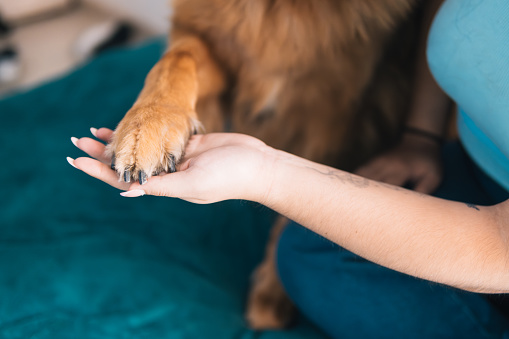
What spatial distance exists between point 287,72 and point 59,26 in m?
2.67

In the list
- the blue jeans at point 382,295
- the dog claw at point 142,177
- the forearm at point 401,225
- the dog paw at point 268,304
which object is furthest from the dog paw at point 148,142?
the dog paw at point 268,304

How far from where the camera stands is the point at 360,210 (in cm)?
64

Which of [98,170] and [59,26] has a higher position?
[98,170]

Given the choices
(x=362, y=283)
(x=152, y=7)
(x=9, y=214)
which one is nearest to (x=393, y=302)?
(x=362, y=283)

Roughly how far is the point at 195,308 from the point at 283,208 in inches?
19.5

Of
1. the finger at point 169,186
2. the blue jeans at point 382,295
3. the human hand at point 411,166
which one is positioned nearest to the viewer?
the finger at point 169,186

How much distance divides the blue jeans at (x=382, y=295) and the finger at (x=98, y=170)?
1.54 feet

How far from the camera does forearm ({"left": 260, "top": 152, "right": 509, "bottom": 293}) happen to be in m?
0.60

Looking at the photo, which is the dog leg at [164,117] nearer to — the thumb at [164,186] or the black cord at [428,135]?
the thumb at [164,186]

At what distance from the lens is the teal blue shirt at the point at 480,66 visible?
2.06 ft

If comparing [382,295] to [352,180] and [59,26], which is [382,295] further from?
[59,26]

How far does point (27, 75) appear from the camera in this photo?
2.57m

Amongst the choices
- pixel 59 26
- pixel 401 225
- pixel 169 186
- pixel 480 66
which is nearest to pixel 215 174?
pixel 169 186

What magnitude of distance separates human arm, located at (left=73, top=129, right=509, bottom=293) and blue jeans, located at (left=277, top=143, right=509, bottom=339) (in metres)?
0.13
